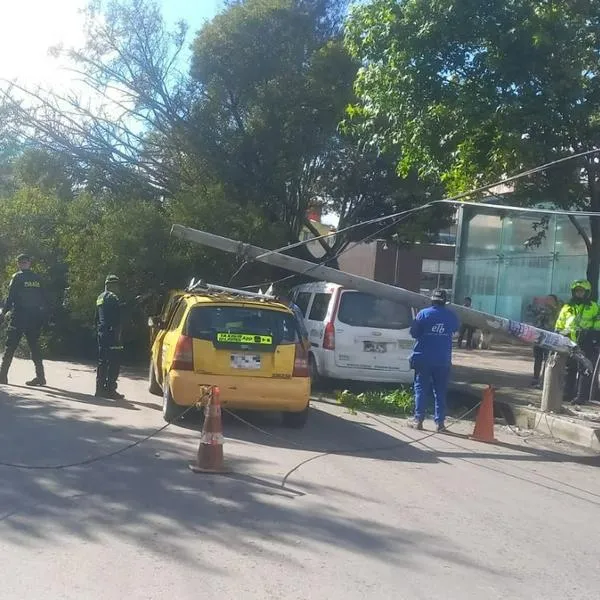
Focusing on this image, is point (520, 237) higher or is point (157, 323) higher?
point (520, 237)

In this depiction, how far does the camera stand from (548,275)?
25812mm

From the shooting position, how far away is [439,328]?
36.3ft

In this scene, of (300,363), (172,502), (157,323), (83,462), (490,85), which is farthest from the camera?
(490,85)

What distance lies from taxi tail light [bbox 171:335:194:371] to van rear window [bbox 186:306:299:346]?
3.7 inches

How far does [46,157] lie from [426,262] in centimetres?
3073

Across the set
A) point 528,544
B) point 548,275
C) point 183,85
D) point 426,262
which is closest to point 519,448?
point 528,544

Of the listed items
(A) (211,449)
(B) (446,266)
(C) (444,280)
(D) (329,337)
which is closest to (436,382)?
(D) (329,337)

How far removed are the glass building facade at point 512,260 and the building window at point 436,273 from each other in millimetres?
17056

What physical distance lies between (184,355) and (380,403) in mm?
3767

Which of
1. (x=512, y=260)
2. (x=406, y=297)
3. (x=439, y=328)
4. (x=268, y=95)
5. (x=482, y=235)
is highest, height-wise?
(x=268, y=95)

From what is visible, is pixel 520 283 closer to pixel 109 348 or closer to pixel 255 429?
pixel 109 348

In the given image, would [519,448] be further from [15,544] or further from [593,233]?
[15,544]

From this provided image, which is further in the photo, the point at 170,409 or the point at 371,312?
the point at 371,312

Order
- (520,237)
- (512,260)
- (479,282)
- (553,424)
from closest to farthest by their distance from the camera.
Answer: (553,424) < (520,237) < (512,260) < (479,282)
